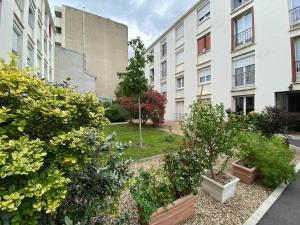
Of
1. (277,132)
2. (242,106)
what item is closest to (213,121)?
(277,132)

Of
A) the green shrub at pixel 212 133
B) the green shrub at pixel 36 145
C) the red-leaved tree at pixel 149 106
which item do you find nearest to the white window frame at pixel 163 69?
the red-leaved tree at pixel 149 106

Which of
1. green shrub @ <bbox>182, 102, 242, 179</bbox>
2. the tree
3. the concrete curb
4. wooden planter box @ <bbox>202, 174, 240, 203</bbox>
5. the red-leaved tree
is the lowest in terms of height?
the concrete curb

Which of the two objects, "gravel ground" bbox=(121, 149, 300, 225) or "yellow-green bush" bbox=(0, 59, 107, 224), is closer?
"yellow-green bush" bbox=(0, 59, 107, 224)

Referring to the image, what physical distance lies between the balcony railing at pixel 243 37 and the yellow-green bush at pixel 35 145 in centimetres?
1679

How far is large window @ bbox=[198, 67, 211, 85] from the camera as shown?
19.2m

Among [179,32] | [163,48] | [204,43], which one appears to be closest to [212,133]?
[204,43]

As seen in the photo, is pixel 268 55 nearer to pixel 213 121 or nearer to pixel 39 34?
pixel 213 121

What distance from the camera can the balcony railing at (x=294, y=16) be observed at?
12492mm

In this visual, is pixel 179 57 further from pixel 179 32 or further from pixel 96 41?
pixel 96 41

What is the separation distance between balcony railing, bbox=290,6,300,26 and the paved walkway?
1223cm

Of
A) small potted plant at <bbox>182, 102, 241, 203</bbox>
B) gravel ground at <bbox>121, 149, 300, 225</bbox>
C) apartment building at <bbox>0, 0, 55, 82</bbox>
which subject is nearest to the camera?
gravel ground at <bbox>121, 149, 300, 225</bbox>

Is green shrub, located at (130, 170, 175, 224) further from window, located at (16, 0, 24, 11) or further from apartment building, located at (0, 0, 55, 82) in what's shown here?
window, located at (16, 0, 24, 11)

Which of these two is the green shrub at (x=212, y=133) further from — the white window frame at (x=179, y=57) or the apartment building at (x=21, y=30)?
the white window frame at (x=179, y=57)

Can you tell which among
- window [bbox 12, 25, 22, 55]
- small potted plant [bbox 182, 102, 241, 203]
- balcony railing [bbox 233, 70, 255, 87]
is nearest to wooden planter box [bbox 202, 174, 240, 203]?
small potted plant [bbox 182, 102, 241, 203]
